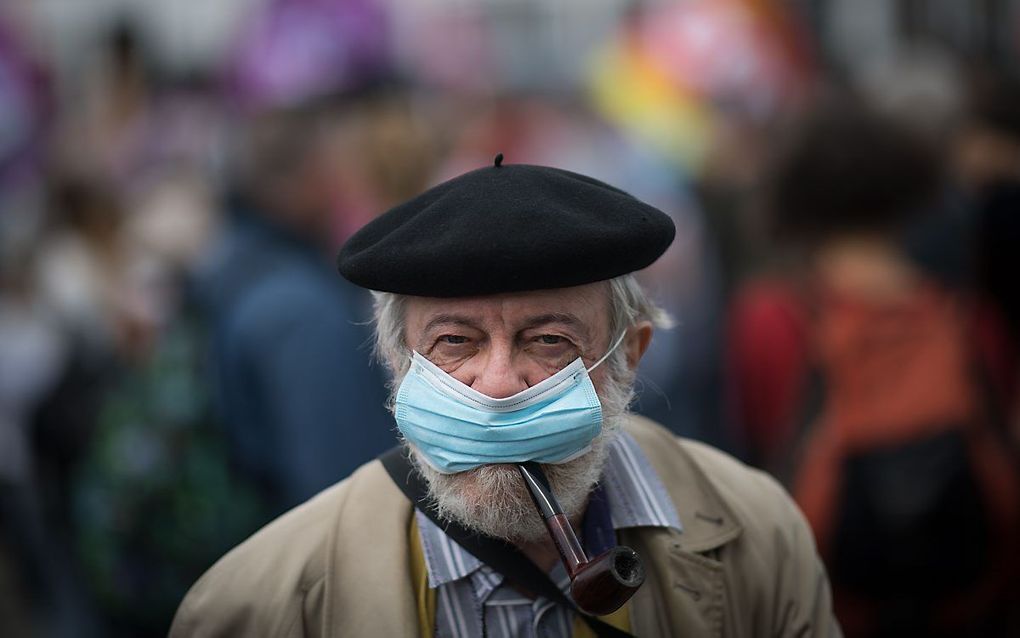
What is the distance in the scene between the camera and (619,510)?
2.68 metres

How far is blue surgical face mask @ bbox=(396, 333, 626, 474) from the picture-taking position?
7.85 ft

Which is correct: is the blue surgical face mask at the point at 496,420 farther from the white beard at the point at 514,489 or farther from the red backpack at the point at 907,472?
the red backpack at the point at 907,472

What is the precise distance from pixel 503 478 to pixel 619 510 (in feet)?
1.16

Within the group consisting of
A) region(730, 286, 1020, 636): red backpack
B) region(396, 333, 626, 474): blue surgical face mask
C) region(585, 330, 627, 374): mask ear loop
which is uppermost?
region(585, 330, 627, 374): mask ear loop

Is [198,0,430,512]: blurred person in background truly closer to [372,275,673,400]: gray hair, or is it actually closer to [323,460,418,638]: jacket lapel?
[372,275,673,400]: gray hair

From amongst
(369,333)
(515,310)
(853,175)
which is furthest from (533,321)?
(369,333)

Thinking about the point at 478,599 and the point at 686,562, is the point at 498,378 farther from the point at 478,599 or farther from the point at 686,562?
the point at 686,562

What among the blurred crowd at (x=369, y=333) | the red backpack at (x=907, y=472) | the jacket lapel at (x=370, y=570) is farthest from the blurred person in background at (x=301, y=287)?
the red backpack at (x=907, y=472)

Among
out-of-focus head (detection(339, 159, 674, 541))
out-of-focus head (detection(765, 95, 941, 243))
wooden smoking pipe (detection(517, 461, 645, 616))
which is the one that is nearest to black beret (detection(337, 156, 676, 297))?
out-of-focus head (detection(339, 159, 674, 541))

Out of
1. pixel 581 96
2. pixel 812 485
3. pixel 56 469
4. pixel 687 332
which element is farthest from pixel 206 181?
pixel 581 96

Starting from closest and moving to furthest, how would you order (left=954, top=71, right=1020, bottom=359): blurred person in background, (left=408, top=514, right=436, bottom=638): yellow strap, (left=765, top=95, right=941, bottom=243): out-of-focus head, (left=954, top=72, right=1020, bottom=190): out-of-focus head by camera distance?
(left=408, top=514, right=436, bottom=638): yellow strap
(left=765, top=95, right=941, bottom=243): out-of-focus head
(left=954, top=71, right=1020, bottom=359): blurred person in background
(left=954, top=72, right=1020, bottom=190): out-of-focus head

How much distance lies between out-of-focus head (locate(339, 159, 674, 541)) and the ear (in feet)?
0.19

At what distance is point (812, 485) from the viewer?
4.02 meters

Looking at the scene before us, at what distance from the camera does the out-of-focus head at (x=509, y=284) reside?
2350 mm
